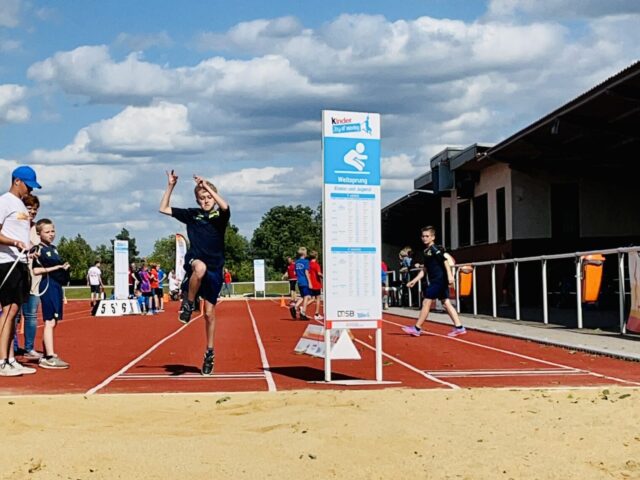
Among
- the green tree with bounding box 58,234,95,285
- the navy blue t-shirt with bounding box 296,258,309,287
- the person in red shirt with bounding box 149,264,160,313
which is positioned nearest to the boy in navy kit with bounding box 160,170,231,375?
the navy blue t-shirt with bounding box 296,258,309,287

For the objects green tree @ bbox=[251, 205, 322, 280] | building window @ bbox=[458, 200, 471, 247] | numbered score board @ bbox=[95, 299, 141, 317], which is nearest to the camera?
numbered score board @ bbox=[95, 299, 141, 317]

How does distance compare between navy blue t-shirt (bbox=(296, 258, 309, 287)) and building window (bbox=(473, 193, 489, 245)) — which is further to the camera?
building window (bbox=(473, 193, 489, 245))

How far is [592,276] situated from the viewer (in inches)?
738

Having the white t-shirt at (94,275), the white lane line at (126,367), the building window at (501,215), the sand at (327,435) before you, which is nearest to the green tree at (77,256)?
the white t-shirt at (94,275)

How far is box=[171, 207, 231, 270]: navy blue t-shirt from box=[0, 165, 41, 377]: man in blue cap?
1706 mm

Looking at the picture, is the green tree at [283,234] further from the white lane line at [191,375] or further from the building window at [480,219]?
the white lane line at [191,375]

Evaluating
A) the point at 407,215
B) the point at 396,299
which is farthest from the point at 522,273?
the point at 407,215

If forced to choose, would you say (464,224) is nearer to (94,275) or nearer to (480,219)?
(480,219)

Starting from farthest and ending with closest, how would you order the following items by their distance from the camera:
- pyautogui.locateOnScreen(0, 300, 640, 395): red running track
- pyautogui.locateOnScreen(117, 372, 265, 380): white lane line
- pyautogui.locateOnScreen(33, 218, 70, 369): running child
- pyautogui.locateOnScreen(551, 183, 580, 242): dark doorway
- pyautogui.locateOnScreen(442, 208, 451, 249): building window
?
1. pyautogui.locateOnScreen(442, 208, 451, 249): building window
2. pyautogui.locateOnScreen(551, 183, 580, 242): dark doorway
3. pyautogui.locateOnScreen(33, 218, 70, 369): running child
4. pyautogui.locateOnScreen(117, 372, 265, 380): white lane line
5. pyautogui.locateOnScreen(0, 300, 640, 395): red running track

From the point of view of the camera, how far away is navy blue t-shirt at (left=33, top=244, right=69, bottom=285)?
12328 millimetres

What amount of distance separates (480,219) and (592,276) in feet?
66.1

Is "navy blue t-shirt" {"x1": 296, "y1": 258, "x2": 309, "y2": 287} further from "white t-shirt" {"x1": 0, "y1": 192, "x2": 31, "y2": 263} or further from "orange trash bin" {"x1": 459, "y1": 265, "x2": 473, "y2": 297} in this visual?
"white t-shirt" {"x1": 0, "y1": 192, "x2": 31, "y2": 263}

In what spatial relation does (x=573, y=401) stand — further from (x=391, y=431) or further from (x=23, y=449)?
(x=23, y=449)

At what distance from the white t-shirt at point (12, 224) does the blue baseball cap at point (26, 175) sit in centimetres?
28
